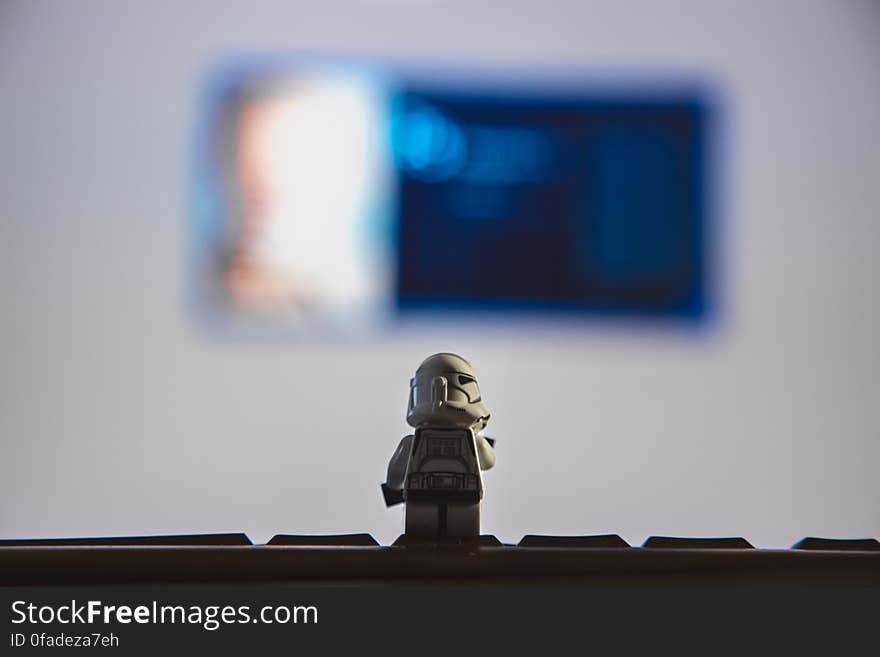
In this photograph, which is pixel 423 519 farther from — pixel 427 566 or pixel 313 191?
pixel 313 191

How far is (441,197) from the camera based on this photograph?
201 cm

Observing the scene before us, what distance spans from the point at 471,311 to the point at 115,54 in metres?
0.98

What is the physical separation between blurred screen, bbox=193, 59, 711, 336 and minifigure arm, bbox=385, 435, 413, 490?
3.24 feet

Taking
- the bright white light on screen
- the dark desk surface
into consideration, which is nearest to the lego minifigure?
the dark desk surface

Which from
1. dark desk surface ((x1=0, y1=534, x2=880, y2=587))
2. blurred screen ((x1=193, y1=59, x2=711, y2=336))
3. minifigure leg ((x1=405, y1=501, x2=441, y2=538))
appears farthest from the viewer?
blurred screen ((x1=193, y1=59, x2=711, y2=336))

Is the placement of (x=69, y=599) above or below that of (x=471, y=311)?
below

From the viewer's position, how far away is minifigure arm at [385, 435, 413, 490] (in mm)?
1002

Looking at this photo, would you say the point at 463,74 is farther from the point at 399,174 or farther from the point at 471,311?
the point at 471,311

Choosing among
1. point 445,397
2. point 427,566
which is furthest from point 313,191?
point 427,566

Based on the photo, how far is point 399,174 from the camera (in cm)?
201

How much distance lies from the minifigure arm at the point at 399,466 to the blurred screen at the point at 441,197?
988mm

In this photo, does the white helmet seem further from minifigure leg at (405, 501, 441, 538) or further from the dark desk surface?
the dark desk surface

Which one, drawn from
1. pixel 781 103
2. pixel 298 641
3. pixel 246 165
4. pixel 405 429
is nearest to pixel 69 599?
pixel 298 641

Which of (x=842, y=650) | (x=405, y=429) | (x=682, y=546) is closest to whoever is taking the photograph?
(x=842, y=650)
